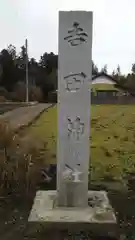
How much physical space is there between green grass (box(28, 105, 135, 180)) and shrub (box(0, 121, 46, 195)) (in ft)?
2.67

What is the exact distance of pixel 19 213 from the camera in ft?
10.4

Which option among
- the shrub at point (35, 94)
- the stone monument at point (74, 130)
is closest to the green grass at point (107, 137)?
the shrub at point (35, 94)

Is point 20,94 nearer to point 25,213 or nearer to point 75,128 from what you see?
point 25,213

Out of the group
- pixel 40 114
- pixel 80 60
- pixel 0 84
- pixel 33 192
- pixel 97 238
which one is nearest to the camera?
pixel 97 238

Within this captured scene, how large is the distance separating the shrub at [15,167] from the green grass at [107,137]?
81 centimetres

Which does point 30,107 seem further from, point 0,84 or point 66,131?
point 66,131

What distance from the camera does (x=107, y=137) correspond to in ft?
23.0

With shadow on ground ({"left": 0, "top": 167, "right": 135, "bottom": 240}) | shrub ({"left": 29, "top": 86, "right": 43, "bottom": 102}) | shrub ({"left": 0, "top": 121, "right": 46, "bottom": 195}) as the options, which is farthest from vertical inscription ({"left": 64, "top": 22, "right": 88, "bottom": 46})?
shrub ({"left": 29, "top": 86, "right": 43, "bottom": 102})

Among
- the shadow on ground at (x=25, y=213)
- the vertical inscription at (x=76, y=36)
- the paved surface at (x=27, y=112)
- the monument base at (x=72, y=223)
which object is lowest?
the shadow on ground at (x=25, y=213)

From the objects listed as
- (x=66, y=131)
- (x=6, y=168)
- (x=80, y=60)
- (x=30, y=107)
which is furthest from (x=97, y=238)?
(x=30, y=107)

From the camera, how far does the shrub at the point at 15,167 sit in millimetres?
3818

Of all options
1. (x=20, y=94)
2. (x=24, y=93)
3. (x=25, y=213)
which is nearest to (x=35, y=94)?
(x=24, y=93)

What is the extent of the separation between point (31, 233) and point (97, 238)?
0.51 m

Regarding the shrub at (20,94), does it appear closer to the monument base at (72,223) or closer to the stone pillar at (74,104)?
the stone pillar at (74,104)
